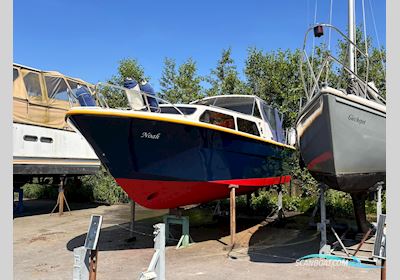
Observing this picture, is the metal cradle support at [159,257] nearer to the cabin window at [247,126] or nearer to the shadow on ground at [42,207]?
the cabin window at [247,126]

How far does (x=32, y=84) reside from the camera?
11078 mm

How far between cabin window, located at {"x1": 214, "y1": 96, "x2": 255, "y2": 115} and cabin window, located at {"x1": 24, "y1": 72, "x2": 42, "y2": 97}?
5.64 meters

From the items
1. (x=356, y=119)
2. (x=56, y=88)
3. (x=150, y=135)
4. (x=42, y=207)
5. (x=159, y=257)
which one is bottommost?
(x=42, y=207)

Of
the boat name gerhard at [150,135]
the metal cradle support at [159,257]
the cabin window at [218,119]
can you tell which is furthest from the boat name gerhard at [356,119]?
the metal cradle support at [159,257]

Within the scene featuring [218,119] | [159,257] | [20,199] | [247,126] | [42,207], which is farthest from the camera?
[42,207]

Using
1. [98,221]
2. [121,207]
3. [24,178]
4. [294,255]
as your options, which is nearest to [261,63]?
[121,207]

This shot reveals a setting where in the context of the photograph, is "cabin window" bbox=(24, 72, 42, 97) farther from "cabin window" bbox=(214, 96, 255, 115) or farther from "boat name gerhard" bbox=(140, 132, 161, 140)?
"boat name gerhard" bbox=(140, 132, 161, 140)

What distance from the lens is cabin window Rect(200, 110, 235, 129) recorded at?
7.17 meters

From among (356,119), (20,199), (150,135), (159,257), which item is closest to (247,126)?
(150,135)

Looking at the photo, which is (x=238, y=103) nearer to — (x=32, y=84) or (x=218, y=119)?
(x=218, y=119)

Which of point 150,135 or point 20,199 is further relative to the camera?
point 20,199

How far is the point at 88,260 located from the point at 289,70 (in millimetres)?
13389

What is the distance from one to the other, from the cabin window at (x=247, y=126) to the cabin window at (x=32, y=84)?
6691 mm

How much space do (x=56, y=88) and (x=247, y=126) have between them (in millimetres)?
6799
